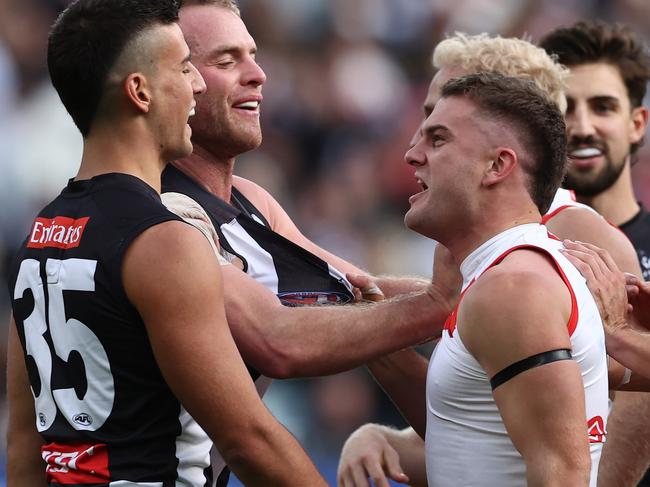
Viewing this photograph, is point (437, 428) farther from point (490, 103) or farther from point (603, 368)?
point (490, 103)

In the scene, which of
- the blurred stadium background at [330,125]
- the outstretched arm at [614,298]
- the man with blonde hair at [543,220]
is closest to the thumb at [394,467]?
the man with blonde hair at [543,220]

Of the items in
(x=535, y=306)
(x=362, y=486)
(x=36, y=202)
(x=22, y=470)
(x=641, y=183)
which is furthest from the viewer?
(x=641, y=183)

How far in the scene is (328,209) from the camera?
395 inches

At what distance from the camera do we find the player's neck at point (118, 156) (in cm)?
343

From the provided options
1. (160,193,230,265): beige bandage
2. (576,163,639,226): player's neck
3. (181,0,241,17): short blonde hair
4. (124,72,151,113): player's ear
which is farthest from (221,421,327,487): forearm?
(576,163,639,226): player's neck

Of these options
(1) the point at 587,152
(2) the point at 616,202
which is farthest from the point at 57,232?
(2) the point at 616,202

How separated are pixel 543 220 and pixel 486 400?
4.39ft

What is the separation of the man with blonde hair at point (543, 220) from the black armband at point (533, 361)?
136 cm

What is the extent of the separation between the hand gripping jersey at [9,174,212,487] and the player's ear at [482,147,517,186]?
1.02m

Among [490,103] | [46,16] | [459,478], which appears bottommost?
[459,478]

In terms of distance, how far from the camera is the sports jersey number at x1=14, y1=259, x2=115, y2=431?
329 centimetres

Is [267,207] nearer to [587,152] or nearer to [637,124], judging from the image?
[587,152]

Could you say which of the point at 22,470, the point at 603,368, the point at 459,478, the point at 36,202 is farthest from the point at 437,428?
the point at 36,202

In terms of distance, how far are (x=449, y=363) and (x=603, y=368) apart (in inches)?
18.4
